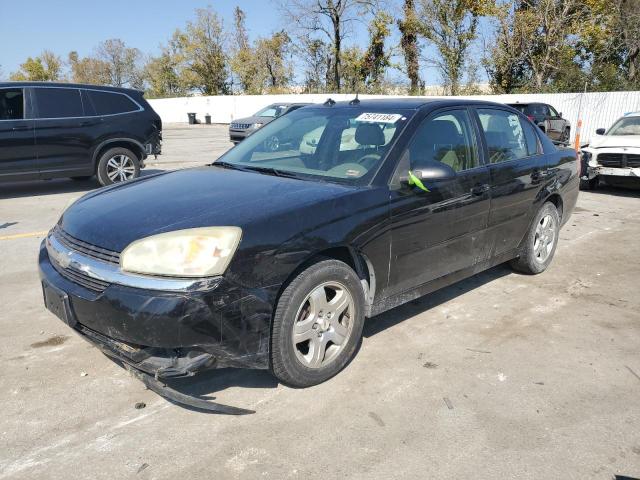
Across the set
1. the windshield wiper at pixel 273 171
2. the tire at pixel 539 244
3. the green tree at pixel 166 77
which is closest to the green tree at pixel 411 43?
the green tree at pixel 166 77

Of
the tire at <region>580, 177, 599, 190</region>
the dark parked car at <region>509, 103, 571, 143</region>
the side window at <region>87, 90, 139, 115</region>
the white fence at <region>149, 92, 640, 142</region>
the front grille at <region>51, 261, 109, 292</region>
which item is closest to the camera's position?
the front grille at <region>51, 261, 109, 292</region>

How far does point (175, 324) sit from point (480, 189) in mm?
2658

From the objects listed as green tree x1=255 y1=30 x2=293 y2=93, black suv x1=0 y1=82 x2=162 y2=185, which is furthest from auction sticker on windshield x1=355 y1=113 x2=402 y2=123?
green tree x1=255 y1=30 x2=293 y2=93

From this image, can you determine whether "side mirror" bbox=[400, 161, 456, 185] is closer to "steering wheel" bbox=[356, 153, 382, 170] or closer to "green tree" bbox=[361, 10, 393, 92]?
"steering wheel" bbox=[356, 153, 382, 170]

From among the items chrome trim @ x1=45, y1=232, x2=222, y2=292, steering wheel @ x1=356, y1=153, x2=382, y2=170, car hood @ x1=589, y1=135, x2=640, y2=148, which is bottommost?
chrome trim @ x1=45, y1=232, x2=222, y2=292

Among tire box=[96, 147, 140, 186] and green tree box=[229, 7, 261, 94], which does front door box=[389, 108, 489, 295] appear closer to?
tire box=[96, 147, 140, 186]

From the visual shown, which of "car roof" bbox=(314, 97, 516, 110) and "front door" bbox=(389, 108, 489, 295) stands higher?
"car roof" bbox=(314, 97, 516, 110)

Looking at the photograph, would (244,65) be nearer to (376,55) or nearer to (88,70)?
(376,55)

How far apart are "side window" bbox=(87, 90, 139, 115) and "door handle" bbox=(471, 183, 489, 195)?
7803 millimetres

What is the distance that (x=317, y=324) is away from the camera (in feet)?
10.4

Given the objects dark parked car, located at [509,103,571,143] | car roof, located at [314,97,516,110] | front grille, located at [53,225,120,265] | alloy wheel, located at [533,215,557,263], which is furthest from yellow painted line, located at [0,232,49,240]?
dark parked car, located at [509,103,571,143]

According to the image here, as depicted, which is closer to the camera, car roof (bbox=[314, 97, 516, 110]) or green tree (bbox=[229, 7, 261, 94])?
car roof (bbox=[314, 97, 516, 110])

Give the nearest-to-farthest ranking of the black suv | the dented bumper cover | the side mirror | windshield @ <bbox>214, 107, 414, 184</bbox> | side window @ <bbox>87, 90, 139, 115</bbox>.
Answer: the dented bumper cover < the side mirror < windshield @ <bbox>214, 107, 414, 184</bbox> < the black suv < side window @ <bbox>87, 90, 139, 115</bbox>

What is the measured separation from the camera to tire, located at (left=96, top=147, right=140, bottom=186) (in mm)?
9914
